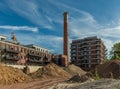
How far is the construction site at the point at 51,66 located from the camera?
123 feet

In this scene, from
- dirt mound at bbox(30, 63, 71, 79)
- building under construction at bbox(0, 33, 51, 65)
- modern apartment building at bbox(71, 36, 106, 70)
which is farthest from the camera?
modern apartment building at bbox(71, 36, 106, 70)

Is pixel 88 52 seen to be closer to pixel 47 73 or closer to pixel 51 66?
pixel 51 66

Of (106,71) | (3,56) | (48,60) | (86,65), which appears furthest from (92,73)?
(86,65)

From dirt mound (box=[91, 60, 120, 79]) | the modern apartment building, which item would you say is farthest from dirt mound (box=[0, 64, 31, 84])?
the modern apartment building

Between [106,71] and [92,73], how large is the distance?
2.87 meters

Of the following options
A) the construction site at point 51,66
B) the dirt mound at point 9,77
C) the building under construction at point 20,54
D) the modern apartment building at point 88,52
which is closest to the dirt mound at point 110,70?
the construction site at point 51,66

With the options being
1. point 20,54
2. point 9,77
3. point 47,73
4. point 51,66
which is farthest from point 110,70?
point 20,54

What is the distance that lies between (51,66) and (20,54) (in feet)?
83.4

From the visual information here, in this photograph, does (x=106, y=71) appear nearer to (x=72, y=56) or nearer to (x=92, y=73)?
(x=92, y=73)

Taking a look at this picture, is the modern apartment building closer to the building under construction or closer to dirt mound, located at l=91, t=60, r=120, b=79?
the building under construction

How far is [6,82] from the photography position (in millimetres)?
45062

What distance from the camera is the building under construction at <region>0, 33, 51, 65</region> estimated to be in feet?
274

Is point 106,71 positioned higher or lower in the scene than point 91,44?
lower

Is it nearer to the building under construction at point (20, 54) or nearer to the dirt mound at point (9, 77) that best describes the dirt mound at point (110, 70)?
the dirt mound at point (9, 77)
